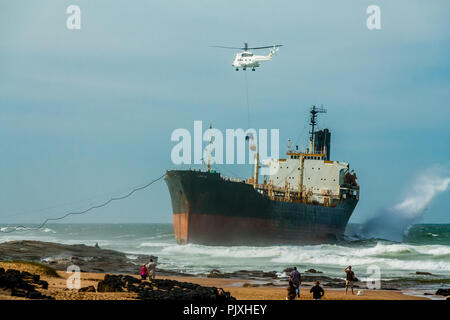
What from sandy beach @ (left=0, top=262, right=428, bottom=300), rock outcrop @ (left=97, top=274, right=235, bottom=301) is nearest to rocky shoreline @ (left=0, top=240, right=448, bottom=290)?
sandy beach @ (left=0, top=262, right=428, bottom=300)

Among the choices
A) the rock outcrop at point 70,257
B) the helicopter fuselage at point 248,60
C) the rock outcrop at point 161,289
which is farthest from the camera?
the helicopter fuselage at point 248,60

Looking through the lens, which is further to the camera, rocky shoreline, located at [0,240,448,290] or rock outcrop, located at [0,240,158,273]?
rock outcrop, located at [0,240,158,273]

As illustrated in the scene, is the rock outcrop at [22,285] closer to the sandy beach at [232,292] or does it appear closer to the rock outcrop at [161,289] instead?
the sandy beach at [232,292]

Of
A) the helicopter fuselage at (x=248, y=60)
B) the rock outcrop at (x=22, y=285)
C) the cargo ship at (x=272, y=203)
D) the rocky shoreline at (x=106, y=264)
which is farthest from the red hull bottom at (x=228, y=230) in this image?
the rock outcrop at (x=22, y=285)

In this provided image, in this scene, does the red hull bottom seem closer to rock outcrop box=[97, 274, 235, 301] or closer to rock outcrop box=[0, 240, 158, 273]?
rock outcrop box=[0, 240, 158, 273]

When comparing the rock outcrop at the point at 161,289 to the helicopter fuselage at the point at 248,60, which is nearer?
the rock outcrop at the point at 161,289

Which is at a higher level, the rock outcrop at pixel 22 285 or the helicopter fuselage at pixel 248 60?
the helicopter fuselage at pixel 248 60
